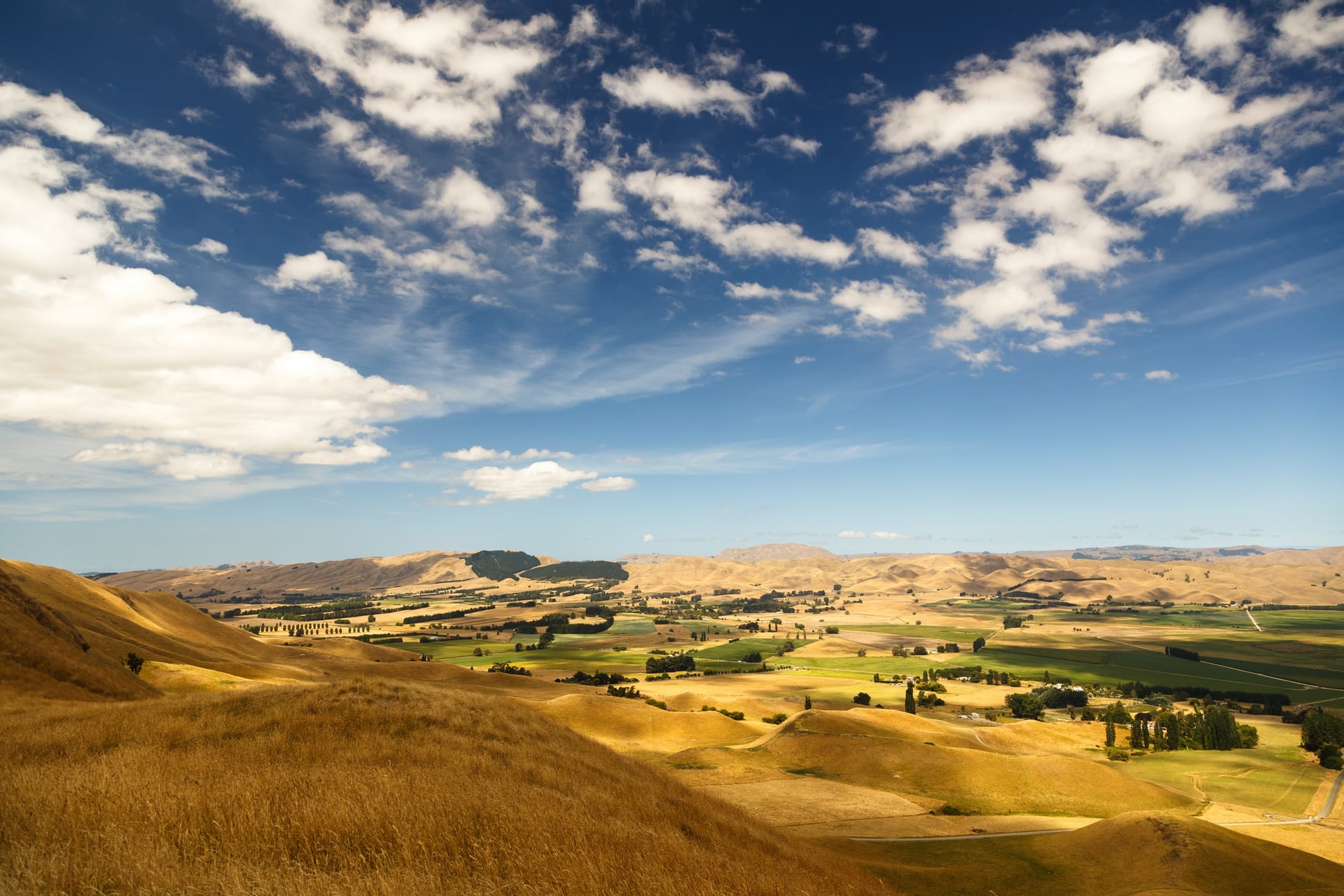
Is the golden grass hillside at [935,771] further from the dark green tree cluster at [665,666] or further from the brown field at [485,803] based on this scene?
the dark green tree cluster at [665,666]

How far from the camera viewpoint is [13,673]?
3906 cm

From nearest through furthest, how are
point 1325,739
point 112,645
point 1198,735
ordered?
point 112,645
point 1325,739
point 1198,735

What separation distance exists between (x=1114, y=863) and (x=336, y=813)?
56.1 metres

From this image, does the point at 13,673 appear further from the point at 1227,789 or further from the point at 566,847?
the point at 1227,789

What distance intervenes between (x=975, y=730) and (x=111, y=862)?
12907 centimetres

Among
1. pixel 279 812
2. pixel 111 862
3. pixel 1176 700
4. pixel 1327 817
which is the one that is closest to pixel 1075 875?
pixel 279 812

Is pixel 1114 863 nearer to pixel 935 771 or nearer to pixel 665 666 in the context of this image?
pixel 935 771

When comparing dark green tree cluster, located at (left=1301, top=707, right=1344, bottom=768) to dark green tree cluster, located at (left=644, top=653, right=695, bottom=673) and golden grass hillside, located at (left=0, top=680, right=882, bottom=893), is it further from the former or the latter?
dark green tree cluster, located at (left=644, top=653, right=695, bottom=673)

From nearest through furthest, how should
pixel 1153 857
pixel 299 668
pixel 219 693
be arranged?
pixel 219 693 → pixel 1153 857 → pixel 299 668

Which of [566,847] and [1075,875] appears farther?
[1075,875]

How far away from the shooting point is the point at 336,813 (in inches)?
608

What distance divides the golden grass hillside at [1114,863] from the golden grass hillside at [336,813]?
18.0 m

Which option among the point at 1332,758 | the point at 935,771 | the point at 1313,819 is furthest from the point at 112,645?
the point at 1332,758

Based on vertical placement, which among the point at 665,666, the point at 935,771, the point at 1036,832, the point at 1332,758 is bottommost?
the point at 665,666
